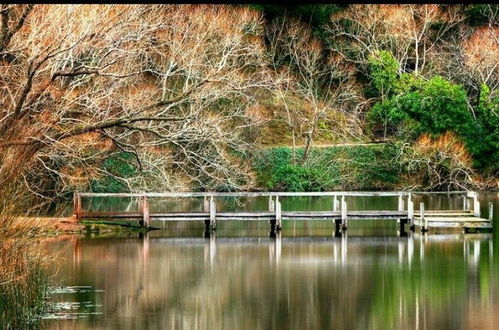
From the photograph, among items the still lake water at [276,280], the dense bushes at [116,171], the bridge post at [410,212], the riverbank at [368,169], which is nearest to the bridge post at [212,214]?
the still lake water at [276,280]

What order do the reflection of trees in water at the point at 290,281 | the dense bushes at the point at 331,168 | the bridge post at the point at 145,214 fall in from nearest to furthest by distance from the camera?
the reflection of trees in water at the point at 290,281
the bridge post at the point at 145,214
the dense bushes at the point at 331,168

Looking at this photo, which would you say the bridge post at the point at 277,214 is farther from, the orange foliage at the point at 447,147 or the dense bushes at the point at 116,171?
the orange foliage at the point at 447,147

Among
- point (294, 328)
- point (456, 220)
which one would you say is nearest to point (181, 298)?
point (294, 328)

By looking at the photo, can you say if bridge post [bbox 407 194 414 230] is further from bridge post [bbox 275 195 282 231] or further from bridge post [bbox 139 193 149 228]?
bridge post [bbox 139 193 149 228]

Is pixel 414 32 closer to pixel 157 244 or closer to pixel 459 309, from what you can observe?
pixel 157 244

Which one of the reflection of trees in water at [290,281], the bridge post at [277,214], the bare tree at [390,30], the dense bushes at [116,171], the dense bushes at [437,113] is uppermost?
the bare tree at [390,30]

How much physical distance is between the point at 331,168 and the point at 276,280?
87.1 ft

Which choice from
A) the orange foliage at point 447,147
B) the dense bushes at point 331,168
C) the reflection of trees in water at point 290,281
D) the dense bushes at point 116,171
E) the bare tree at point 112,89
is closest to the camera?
the reflection of trees in water at point 290,281

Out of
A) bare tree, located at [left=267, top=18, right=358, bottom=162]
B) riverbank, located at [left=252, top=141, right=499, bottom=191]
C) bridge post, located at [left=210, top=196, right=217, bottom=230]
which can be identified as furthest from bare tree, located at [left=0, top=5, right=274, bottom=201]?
bare tree, located at [left=267, top=18, right=358, bottom=162]

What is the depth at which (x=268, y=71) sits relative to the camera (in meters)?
51.8

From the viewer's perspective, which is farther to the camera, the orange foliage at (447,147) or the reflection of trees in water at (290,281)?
the orange foliage at (447,147)

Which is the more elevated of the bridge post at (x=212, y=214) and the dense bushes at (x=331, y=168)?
the dense bushes at (x=331, y=168)

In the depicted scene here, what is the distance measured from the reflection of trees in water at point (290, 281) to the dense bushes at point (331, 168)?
15541 mm

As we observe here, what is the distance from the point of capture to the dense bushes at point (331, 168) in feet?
A: 159
